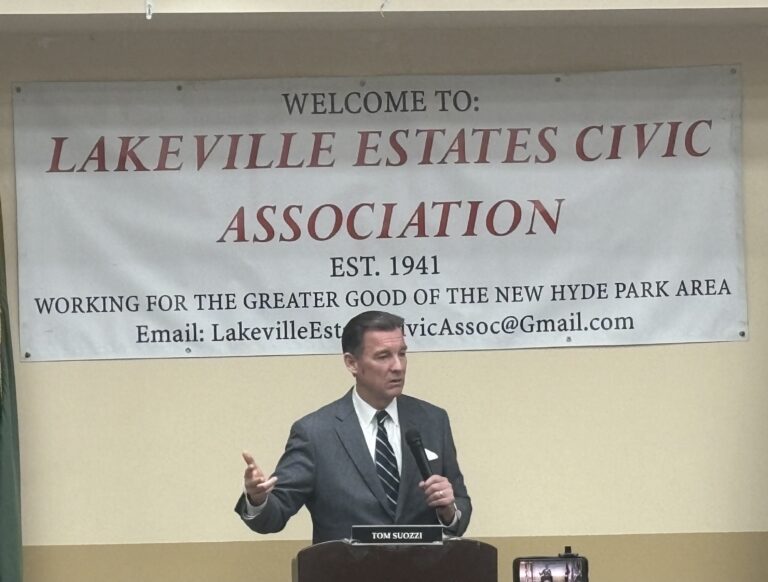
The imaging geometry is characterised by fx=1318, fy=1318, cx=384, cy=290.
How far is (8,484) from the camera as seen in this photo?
4.56 meters

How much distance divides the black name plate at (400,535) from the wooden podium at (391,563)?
0.02m

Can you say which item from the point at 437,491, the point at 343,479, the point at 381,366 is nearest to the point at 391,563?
the point at 437,491

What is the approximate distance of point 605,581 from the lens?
4.98 meters

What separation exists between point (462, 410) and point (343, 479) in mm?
1088

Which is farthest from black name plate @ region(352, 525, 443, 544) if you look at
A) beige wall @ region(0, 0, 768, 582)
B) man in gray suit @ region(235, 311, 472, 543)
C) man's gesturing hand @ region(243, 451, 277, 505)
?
beige wall @ region(0, 0, 768, 582)

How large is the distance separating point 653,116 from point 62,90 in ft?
7.41

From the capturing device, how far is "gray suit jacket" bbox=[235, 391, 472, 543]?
3963 mm

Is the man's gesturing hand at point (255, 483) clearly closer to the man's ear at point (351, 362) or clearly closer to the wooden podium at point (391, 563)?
the wooden podium at point (391, 563)

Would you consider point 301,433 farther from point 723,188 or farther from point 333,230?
point 723,188

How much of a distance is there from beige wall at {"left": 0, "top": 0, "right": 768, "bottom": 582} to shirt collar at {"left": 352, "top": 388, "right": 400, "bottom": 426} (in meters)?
0.85

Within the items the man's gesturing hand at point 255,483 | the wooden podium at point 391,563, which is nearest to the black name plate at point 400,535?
the wooden podium at point 391,563

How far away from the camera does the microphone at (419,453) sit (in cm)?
366

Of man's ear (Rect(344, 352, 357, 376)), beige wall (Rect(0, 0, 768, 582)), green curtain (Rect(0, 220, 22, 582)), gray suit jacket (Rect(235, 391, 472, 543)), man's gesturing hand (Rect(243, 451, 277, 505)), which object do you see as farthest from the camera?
beige wall (Rect(0, 0, 768, 582))

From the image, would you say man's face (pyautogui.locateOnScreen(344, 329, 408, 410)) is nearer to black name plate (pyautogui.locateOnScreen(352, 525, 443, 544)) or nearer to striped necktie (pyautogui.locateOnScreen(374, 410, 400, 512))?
striped necktie (pyautogui.locateOnScreen(374, 410, 400, 512))
